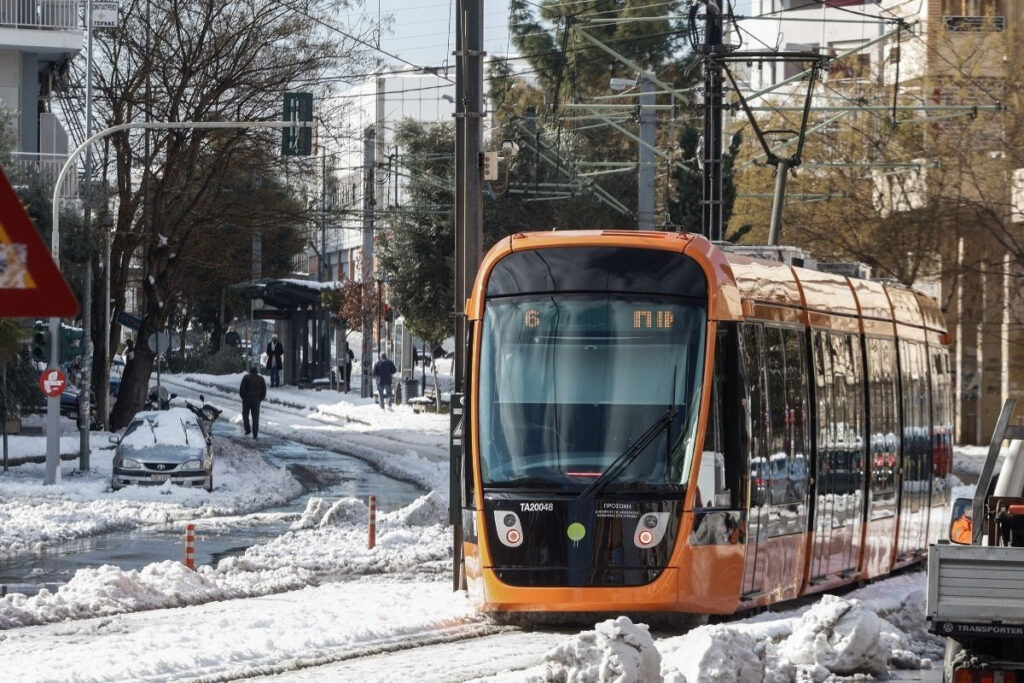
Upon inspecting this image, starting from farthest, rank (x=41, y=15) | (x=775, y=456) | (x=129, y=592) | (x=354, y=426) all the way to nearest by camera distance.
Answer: (x=354, y=426)
(x=41, y=15)
(x=129, y=592)
(x=775, y=456)

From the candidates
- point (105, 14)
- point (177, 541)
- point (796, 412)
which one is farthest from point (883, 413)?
point (105, 14)

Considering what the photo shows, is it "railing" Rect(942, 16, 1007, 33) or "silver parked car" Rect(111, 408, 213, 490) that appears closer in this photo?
"silver parked car" Rect(111, 408, 213, 490)

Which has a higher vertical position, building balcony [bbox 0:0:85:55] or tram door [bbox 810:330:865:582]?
A: building balcony [bbox 0:0:85:55]

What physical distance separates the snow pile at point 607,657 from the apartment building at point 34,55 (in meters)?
39.1

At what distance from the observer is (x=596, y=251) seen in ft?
46.2

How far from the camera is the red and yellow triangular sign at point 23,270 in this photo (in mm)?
4805

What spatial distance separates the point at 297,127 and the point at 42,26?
1927 centimetres

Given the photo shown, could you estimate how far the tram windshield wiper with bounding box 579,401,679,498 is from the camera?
529 inches

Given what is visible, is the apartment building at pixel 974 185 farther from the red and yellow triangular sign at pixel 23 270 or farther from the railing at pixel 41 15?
the red and yellow triangular sign at pixel 23 270

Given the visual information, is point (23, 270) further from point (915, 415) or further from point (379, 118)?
point (379, 118)

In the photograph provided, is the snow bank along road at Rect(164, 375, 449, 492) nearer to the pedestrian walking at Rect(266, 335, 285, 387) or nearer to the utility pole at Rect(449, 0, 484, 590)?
the pedestrian walking at Rect(266, 335, 285, 387)

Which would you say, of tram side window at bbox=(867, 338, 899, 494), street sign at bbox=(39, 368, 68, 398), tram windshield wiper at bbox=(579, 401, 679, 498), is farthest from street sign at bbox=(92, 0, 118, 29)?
tram windshield wiper at bbox=(579, 401, 679, 498)

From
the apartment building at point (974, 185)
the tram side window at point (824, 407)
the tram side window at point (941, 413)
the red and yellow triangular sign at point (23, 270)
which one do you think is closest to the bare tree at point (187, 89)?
the apartment building at point (974, 185)

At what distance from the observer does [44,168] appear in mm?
45594
